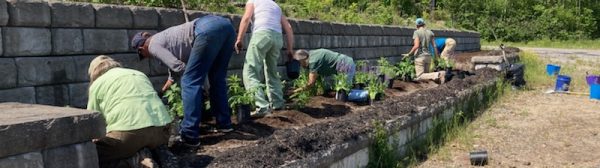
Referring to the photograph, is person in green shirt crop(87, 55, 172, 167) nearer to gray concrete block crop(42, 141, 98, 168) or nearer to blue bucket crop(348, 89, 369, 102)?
gray concrete block crop(42, 141, 98, 168)

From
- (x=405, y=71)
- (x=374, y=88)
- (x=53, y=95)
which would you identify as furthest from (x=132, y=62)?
(x=405, y=71)

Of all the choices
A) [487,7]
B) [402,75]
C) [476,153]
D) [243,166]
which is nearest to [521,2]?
[487,7]

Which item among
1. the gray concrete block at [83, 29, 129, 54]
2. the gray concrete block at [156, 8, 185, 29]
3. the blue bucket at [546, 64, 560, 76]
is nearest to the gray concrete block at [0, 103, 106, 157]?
the gray concrete block at [83, 29, 129, 54]

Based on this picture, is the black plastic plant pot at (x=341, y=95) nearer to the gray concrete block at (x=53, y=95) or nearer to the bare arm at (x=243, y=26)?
the bare arm at (x=243, y=26)

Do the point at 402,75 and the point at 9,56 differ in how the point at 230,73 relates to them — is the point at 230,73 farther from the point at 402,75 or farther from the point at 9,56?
the point at 402,75

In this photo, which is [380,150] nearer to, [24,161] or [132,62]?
[132,62]

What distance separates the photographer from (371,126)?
210 inches

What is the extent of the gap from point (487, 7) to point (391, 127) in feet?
114

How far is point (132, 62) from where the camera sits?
5.29m

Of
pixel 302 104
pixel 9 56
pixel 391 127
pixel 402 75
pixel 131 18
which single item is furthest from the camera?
pixel 402 75

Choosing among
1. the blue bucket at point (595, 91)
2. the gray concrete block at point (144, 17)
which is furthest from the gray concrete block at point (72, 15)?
the blue bucket at point (595, 91)

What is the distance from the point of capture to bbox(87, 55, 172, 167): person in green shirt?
3.51 meters

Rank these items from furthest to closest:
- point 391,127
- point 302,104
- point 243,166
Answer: point 302,104, point 391,127, point 243,166

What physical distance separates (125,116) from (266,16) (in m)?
2.62
